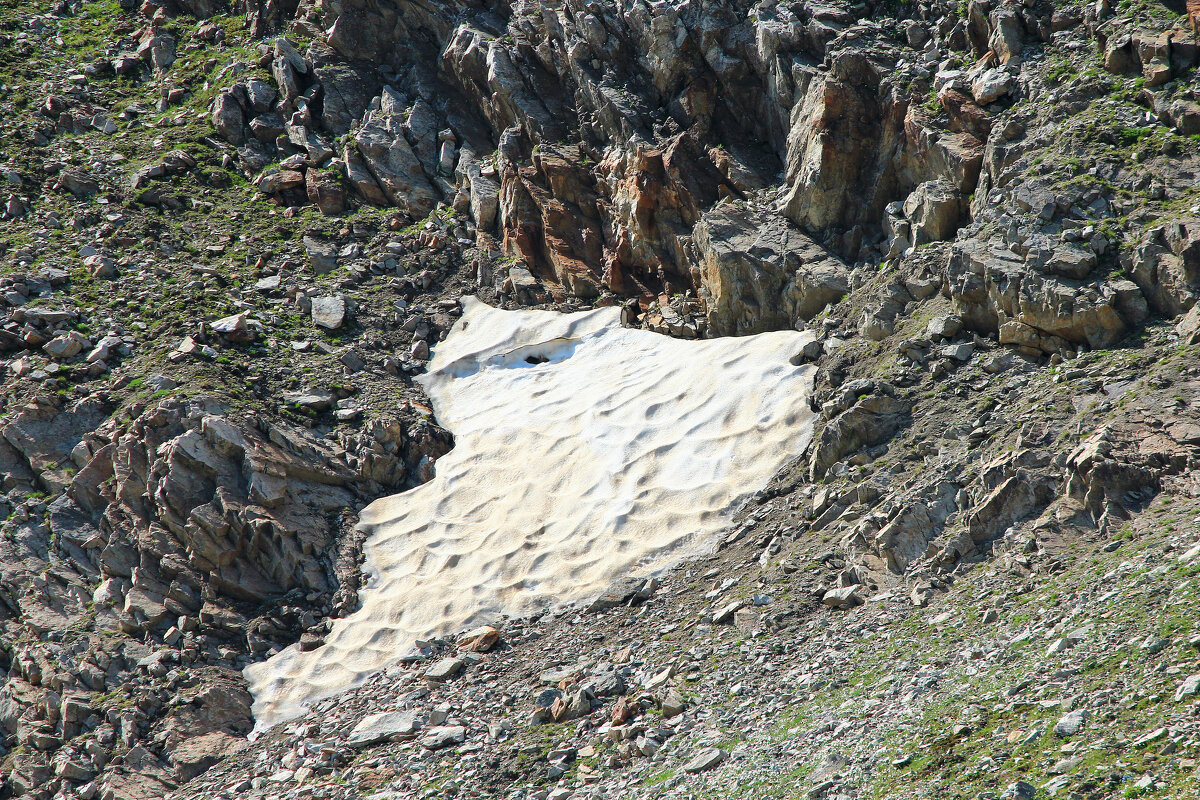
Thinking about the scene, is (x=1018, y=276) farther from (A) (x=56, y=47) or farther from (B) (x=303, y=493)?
(A) (x=56, y=47)

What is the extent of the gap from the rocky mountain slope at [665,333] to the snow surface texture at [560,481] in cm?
93

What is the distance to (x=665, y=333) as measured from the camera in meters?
28.3

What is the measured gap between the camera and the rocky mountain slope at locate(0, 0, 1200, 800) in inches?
524

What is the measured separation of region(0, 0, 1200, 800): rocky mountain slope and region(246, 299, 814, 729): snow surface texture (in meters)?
0.93

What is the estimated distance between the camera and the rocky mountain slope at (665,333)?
13.3 meters

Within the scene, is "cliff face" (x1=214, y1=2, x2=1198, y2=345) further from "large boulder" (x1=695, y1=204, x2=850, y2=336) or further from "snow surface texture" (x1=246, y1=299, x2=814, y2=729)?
"snow surface texture" (x1=246, y1=299, x2=814, y2=729)

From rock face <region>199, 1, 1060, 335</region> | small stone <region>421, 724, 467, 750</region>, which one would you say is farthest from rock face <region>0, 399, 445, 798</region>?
rock face <region>199, 1, 1060, 335</region>

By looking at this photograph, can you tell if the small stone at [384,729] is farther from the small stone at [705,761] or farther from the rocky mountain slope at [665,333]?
the small stone at [705,761]

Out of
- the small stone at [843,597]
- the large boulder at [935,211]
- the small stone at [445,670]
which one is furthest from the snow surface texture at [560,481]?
the small stone at [843,597]

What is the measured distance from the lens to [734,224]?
2697 centimetres

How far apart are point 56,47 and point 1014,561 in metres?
48.6

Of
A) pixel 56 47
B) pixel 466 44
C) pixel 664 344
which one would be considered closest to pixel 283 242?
pixel 466 44

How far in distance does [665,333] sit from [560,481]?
22.8 ft

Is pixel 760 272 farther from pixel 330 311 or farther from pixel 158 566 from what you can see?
pixel 158 566
